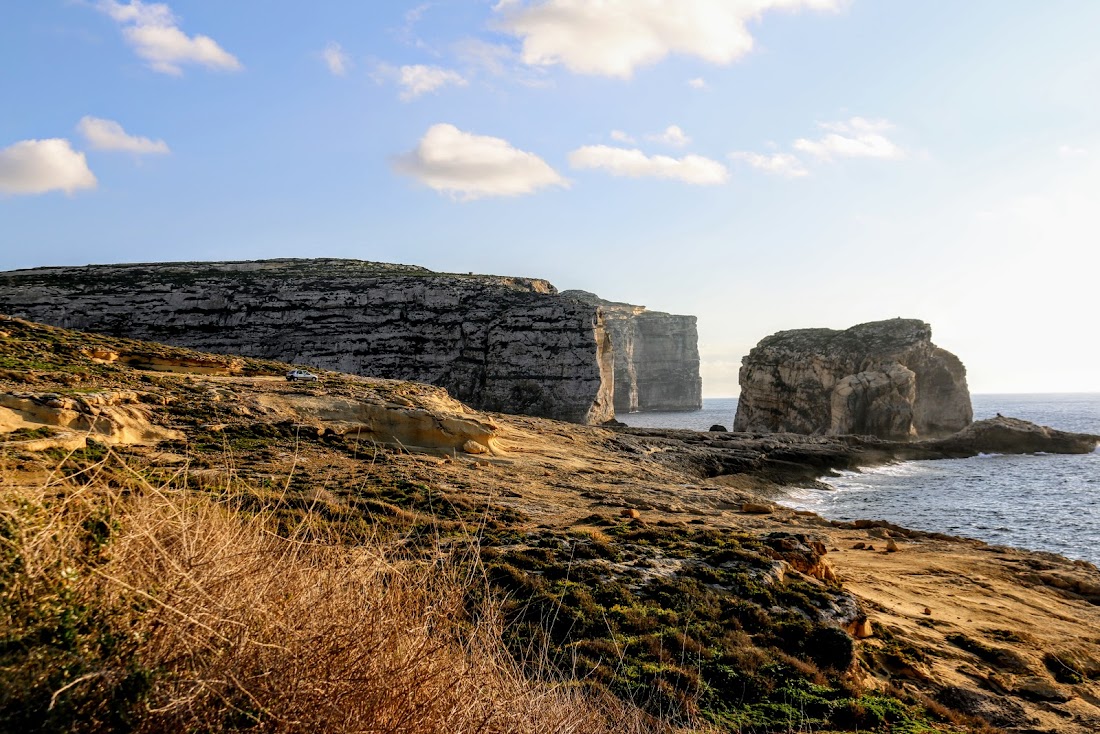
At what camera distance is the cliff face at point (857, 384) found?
72000 millimetres

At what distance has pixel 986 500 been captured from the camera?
120 ft

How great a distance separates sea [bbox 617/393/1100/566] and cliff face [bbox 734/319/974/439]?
15330 mm

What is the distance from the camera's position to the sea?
89.8ft

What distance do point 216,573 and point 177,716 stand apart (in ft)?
2.98

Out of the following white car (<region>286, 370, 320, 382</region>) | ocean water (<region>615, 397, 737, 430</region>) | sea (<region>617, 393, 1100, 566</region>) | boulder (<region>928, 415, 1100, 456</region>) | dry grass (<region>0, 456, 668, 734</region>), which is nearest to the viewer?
dry grass (<region>0, 456, 668, 734</region>)

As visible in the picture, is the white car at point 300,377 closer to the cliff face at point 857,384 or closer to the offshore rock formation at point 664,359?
the cliff face at point 857,384

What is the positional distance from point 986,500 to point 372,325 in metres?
44.9

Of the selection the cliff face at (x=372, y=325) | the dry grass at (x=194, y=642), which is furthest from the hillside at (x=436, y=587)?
the cliff face at (x=372, y=325)

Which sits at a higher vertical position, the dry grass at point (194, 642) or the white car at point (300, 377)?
the white car at point (300, 377)

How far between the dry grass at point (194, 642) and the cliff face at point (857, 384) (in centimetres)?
7356

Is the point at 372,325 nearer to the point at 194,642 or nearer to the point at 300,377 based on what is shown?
the point at 300,377

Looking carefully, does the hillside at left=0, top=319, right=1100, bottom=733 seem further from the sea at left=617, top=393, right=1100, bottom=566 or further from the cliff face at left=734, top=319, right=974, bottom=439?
the cliff face at left=734, top=319, right=974, bottom=439

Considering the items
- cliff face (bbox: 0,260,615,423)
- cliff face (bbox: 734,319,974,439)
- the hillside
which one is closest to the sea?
the hillside

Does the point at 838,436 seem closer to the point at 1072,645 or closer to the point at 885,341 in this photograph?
the point at 885,341
